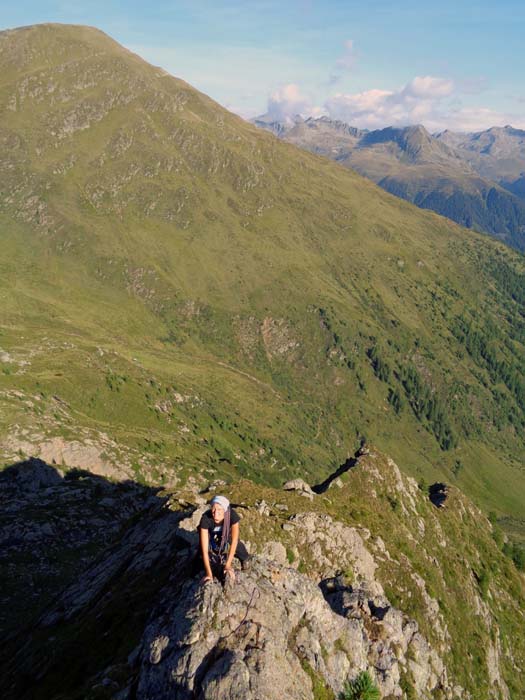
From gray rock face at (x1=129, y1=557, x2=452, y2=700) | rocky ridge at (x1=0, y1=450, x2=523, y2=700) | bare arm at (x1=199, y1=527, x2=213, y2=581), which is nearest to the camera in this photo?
gray rock face at (x1=129, y1=557, x2=452, y2=700)

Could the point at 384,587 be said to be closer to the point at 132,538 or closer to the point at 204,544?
the point at 132,538

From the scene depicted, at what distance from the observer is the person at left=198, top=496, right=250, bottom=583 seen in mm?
25172

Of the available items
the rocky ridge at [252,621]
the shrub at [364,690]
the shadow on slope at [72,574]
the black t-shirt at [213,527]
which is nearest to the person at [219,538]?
the black t-shirt at [213,527]

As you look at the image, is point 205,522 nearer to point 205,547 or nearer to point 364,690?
point 205,547

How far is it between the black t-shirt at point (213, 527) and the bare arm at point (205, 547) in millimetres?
259

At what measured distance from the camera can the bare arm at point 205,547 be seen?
2472 cm

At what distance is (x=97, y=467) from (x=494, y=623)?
282 feet

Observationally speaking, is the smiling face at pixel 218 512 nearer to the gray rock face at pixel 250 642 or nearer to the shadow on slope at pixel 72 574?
the gray rock face at pixel 250 642

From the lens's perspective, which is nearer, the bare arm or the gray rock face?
the gray rock face

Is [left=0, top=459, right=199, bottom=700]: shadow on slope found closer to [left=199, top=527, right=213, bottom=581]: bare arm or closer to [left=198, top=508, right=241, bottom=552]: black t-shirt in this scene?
[left=198, top=508, right=241, bottom=552]: black t-shirt

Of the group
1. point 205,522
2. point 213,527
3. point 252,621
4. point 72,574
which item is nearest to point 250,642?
point 252,621

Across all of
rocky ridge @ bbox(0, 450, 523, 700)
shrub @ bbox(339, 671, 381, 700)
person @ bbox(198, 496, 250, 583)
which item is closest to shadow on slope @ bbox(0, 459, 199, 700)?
rocky ridge @ bbox(0, 450, 523, 700)

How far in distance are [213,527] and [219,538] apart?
87cm

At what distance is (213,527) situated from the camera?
25922 mm
